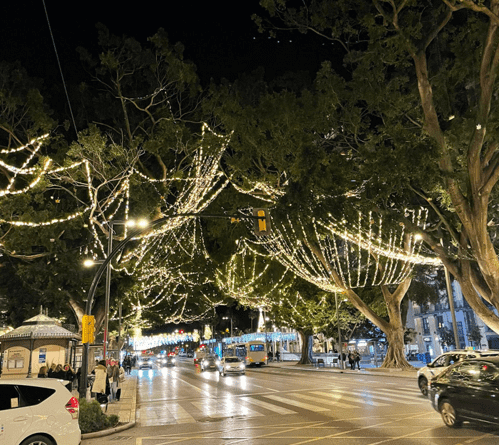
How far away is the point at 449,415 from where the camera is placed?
10.1 m

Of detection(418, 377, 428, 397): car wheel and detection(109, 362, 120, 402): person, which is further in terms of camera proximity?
detection(109, 362, 120, 402): person

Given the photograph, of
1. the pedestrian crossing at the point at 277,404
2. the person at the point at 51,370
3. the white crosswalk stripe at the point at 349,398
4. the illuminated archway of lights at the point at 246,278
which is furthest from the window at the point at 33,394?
the illuminated archway of lights at the point at 246,278

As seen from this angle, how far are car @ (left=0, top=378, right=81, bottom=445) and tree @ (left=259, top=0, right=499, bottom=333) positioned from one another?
44.1 feet

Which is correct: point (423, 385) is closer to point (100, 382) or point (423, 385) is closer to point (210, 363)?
point (100, 382)

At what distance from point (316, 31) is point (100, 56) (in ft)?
36.1

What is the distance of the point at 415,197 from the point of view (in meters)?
23.0

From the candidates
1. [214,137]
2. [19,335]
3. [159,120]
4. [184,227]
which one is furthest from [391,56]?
[184,227]

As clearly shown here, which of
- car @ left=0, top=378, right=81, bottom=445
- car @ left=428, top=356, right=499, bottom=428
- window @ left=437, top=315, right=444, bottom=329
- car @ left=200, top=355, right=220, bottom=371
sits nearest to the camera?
car @ left=0, top=378, right=81, bottom=445

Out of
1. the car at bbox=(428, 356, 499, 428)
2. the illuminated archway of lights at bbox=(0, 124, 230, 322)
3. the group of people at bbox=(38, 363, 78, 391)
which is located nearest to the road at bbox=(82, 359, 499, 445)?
the car at bbox=(428, 356, 499, 428)

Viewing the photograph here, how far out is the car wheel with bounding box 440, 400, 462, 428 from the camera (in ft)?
32.5

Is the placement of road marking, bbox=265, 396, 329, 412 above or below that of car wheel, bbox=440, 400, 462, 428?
below

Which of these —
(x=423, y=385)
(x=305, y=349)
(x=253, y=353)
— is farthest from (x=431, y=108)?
(x=253, y=353)

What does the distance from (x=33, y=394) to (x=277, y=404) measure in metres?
9.54

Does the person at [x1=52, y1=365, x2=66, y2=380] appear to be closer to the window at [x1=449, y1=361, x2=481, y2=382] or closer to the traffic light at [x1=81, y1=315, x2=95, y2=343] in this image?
the traffic light at [x1=81, y1=315, x2=95, y2=343]
